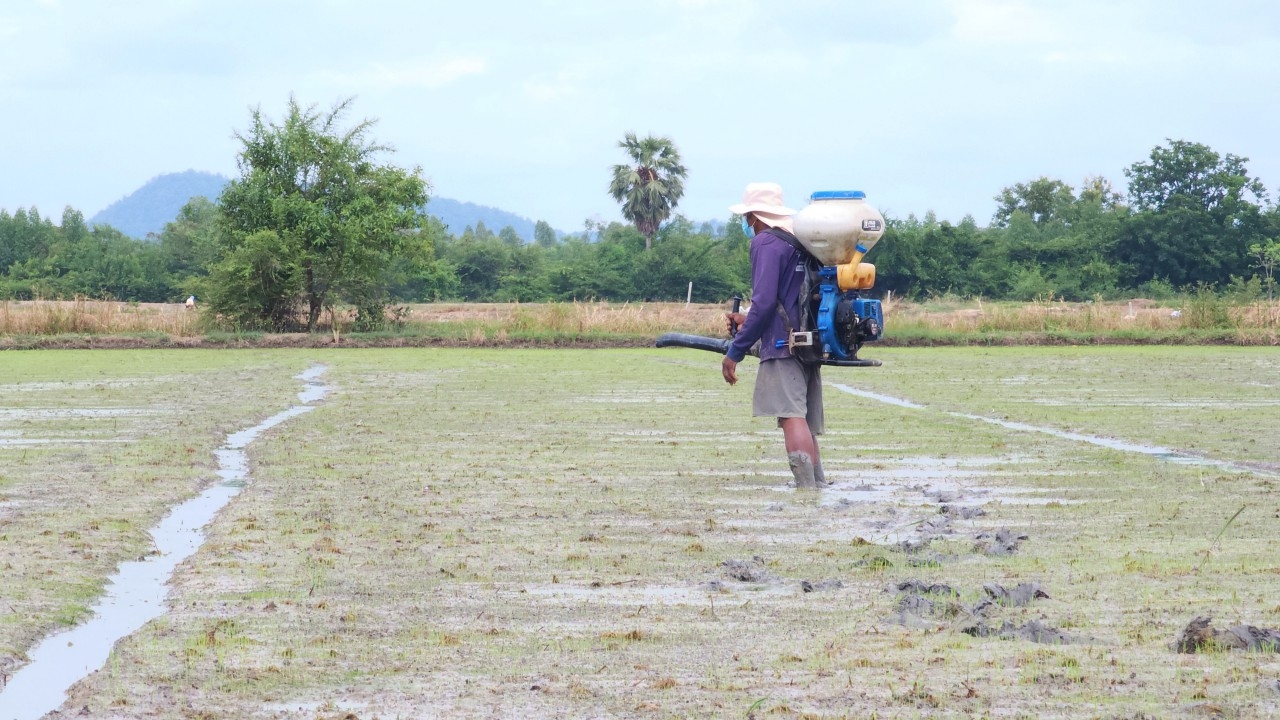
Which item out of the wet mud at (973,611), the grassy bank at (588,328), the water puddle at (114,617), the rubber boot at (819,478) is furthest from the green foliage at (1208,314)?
the wet mud at (973,611)

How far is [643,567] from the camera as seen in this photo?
6.99m

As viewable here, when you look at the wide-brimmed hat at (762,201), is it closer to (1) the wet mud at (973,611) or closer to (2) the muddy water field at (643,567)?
(2) the muddy water field at (643,567)

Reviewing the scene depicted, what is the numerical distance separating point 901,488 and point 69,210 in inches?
3619

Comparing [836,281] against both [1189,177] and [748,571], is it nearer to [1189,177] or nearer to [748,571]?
[748,571]

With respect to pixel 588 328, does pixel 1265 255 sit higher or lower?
higher

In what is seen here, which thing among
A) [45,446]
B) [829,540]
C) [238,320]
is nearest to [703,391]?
[45,446]

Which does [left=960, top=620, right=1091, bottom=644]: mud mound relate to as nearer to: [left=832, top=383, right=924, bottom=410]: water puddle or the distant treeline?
[left=832, top=383, right=924, bottom=410]: water puddle

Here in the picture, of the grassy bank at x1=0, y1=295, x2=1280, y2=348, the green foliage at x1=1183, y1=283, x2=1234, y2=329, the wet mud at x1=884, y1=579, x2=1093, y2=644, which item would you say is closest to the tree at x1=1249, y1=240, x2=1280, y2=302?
the grassy bank at x1=0, y1=295, x2=1280, y2=348

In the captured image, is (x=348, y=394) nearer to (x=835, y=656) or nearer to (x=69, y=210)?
(x=835, y=656)

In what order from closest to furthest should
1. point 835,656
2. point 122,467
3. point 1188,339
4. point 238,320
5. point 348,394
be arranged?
point 835,656 → point 122,467 → point 348,394 → point 1188,339 → point 238,320

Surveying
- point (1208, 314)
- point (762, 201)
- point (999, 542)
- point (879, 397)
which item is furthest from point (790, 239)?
point (1208, 314)

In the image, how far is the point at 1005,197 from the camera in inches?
3878

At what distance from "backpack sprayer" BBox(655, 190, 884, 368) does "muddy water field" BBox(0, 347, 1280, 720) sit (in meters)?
0.94

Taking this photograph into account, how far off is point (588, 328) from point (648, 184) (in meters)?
42.7
